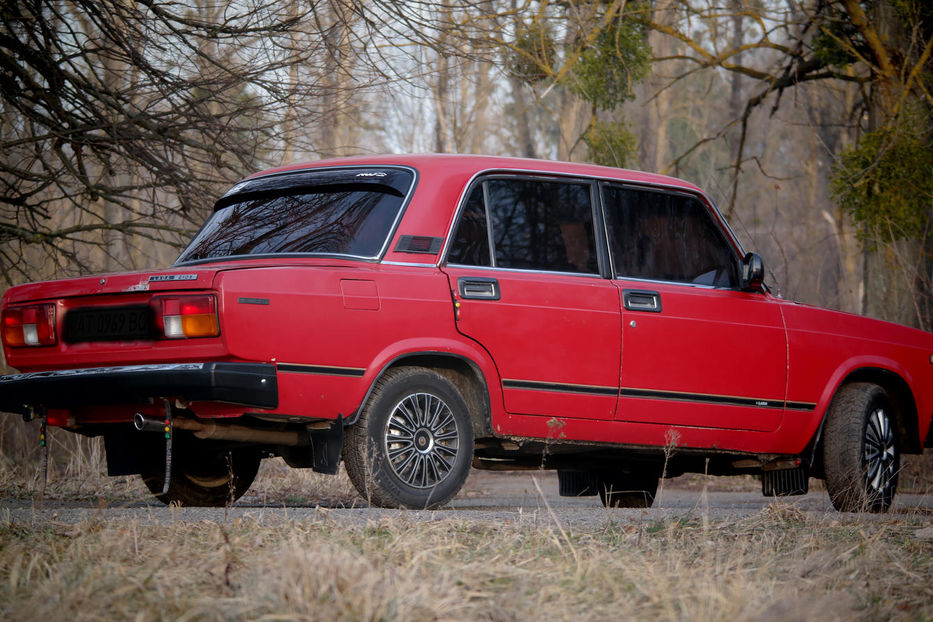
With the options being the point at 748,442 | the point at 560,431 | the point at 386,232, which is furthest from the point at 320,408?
the point at 748,442

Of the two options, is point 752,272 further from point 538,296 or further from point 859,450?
point 538,296

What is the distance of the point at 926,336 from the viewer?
7.81 meters

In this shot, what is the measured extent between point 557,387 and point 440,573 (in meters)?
2.70

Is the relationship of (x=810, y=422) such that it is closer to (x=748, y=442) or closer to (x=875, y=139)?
(x=748, y=442)

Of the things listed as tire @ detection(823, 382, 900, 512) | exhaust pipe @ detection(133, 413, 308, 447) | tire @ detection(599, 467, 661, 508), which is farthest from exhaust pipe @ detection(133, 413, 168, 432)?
tire @ detection(823, 382, 900, 512)

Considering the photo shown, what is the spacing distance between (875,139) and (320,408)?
8.39 m

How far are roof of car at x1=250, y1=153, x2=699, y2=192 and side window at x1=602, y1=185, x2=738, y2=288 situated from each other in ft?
0.41

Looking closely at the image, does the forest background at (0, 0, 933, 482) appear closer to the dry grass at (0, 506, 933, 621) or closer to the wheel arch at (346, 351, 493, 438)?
the wheel arch at (346, 351, 493, 438)

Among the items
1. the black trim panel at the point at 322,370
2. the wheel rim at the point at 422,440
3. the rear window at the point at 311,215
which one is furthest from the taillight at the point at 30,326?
the wheel rim at the point at 422,440

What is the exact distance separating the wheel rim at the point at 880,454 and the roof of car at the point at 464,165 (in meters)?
2.20

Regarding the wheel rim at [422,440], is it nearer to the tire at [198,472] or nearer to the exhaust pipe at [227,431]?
the exhaust pipe at [227,431]

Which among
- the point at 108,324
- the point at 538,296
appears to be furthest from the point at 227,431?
the point at 538,296

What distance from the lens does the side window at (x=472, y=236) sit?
19.8 ft

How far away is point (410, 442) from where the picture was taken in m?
5.75
